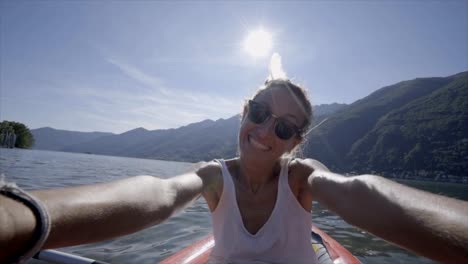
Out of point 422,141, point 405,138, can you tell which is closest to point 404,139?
point 405,138

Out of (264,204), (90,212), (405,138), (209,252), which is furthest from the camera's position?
(405,138)

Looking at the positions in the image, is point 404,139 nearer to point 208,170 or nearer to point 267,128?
point 267,128

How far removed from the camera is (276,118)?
8.99 feet

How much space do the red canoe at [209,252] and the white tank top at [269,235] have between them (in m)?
1.47

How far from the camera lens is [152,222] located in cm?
151

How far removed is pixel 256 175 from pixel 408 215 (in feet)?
5.58

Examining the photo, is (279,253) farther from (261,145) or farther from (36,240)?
(36,240)

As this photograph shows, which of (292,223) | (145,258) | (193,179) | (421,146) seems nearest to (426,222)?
(292,223)

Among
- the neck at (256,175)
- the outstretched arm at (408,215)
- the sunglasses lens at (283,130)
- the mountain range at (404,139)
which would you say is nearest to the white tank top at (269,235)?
the neck at (256,175)

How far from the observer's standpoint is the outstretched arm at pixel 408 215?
987mm

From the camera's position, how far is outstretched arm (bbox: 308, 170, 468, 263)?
0.99 metres

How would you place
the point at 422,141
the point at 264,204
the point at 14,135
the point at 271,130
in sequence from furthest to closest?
the point at 422,141
the point at 14,135
the point at 271,130
the point at 264,204

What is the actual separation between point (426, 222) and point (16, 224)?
151cm

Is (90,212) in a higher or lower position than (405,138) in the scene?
lower
